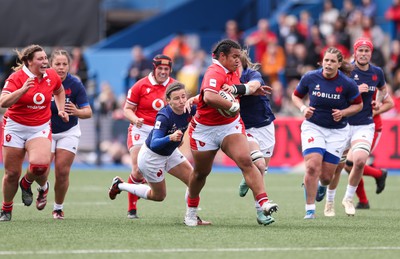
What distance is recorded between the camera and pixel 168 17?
2981cm

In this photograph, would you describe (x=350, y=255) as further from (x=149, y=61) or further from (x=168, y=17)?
(x=168, y=17)

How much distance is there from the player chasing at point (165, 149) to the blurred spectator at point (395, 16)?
45.1 ft

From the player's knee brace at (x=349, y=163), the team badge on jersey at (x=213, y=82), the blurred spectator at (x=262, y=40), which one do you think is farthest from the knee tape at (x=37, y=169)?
the blurred spectator at (x=262, y=40)

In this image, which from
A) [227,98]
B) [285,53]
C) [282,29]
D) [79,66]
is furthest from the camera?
[79,66]

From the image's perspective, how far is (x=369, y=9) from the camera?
24750mm

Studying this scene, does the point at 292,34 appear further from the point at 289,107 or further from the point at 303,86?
the point at 303,86

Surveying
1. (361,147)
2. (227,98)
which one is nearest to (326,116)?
(361,147)

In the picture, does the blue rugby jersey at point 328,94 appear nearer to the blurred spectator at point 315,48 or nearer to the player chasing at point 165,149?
the player chasing at point 165,149

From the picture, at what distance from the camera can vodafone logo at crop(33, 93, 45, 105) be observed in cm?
1169

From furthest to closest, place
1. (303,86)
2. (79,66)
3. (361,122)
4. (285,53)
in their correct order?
(79,66), (285,53), (361,122), (303,86)

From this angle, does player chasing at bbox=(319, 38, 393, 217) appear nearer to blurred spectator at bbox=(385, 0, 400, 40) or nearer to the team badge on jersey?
the team badge on jersey

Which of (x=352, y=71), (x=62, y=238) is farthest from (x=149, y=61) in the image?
(x=62, y=238)

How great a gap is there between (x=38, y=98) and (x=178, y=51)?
44.9 ft

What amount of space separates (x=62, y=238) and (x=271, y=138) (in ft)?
13.1
